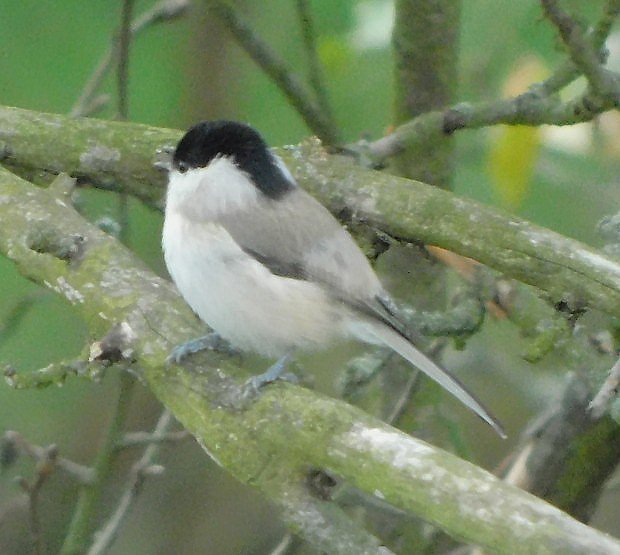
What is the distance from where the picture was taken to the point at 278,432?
4.34 ft

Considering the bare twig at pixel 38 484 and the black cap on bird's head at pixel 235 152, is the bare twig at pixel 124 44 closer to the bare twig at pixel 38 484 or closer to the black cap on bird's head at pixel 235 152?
the black cap on bird's head at pixel 235 152

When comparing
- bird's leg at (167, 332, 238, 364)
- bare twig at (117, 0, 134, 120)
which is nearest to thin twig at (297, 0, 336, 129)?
bare twig at (117, 0, 134, 120)

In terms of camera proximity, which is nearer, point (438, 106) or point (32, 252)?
point (32, 252)

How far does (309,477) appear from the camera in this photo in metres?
1.27

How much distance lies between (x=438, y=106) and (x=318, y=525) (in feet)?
4.54

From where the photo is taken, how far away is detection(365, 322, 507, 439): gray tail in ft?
5.36

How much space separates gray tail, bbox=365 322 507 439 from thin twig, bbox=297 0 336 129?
68 cm

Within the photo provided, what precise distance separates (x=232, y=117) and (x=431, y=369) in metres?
1.58

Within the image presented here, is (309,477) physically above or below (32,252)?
below

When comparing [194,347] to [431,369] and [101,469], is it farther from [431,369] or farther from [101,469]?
[101,469]

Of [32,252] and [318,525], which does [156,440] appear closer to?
[32,252]

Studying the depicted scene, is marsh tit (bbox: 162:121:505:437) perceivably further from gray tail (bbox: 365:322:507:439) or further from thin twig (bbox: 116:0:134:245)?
thin twig (bbox: 116:0:134:245)

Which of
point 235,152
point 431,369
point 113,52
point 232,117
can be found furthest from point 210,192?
point 232,117

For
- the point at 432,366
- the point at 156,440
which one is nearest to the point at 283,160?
the point at 432,366
